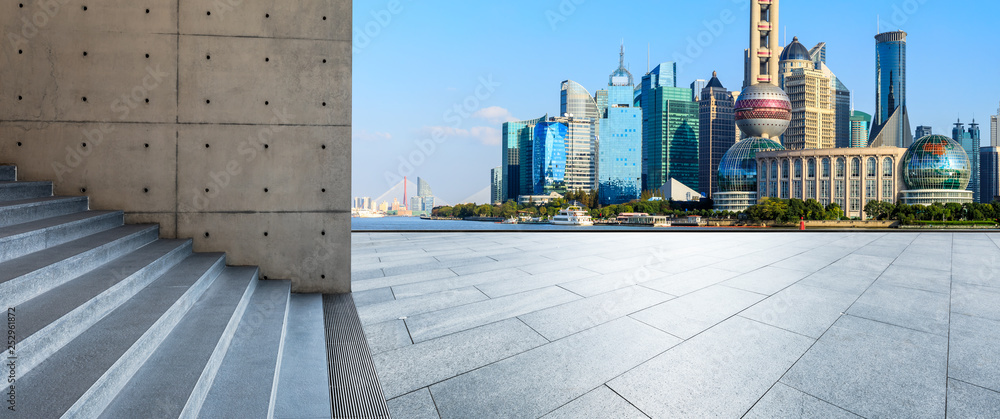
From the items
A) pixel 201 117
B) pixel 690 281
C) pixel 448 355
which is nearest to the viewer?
pixel 448 355

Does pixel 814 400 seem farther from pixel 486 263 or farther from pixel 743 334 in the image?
pixel 486 263

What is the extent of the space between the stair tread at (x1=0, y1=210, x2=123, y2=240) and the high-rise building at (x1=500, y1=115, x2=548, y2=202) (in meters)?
142

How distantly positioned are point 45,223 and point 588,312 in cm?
518

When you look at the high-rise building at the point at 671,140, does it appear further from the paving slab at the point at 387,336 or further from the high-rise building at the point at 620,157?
the paving slab at the point at 387,336

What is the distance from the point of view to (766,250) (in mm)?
11836

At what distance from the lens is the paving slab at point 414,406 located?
2797 mm

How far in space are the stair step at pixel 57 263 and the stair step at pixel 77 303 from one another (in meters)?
0.05

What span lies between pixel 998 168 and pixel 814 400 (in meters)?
269

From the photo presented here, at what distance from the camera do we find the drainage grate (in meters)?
2.91

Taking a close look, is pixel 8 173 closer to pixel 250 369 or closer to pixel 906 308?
Result: pixel 250 369

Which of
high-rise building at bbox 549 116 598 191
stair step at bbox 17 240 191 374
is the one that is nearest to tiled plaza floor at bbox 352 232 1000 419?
stair step at bbox 17 240 191 374

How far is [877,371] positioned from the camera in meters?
3.47

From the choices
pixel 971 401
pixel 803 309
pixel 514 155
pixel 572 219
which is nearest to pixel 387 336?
pixel 971 401

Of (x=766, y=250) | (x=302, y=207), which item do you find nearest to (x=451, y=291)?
(x=302, y=207)
